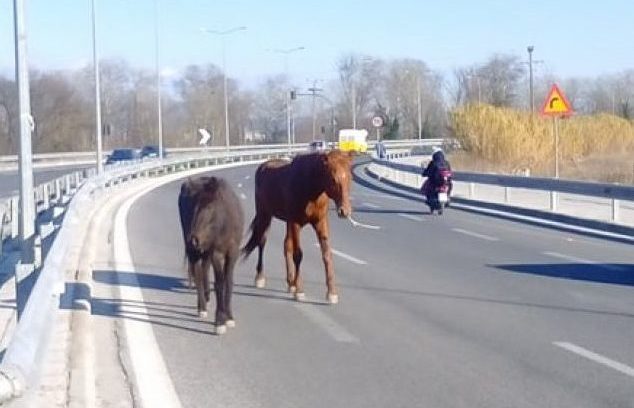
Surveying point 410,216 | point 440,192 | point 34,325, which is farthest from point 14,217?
point 34,325

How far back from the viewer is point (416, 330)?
37.9 ft

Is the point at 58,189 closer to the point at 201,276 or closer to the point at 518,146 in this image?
the point at 201,276

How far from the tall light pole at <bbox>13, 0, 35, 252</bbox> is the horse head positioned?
12.1ft

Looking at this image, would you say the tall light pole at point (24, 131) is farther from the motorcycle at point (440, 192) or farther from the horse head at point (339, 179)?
the motorcycle at point (440, 192)

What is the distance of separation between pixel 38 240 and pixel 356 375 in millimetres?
4819

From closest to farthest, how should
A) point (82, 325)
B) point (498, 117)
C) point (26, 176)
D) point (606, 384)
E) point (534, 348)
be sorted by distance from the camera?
point (606, 384) → point (534, 348) → point (82, 325) → point (26, 176) → point (498, 117)

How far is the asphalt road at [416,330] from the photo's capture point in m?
8.79

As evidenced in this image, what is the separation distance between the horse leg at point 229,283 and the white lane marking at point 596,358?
2.97m

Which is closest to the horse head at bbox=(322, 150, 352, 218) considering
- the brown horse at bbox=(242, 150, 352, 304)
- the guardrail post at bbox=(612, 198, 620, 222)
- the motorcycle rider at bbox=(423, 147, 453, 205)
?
the brown horse at bbox=(242, 150, 352, 304)

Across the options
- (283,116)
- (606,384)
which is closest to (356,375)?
(606,384)

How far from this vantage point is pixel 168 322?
1207 centimetres

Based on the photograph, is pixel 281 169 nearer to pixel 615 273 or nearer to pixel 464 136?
pixel 615 273

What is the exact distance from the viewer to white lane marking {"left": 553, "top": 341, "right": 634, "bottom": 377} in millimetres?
9445

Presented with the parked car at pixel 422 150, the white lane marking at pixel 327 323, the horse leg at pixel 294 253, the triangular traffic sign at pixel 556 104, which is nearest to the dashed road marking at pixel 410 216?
the triangular traffic sign at pixel 556 104
